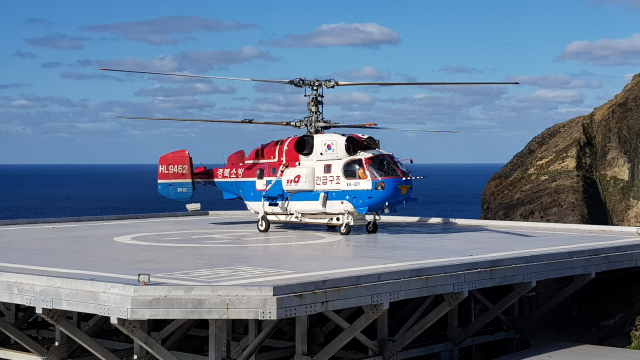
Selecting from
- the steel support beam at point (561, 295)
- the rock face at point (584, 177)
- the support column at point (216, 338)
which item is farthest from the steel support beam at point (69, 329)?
the rock face at point (584, 177)

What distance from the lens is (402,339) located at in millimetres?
20000

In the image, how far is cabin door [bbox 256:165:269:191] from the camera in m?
29.8

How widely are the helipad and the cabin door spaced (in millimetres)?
1722

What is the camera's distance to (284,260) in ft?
67.5

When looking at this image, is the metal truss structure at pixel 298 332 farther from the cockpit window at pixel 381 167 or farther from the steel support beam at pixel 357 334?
the cockpit window at pixel 381 167

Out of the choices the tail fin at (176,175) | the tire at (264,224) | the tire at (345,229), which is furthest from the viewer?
the tail fin at (176,175)

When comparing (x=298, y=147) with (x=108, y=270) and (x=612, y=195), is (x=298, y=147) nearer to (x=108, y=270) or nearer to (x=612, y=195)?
(x=108, y=270)

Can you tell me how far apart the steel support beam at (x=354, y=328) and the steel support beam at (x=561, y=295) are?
812 cm

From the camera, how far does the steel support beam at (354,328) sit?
17406 mm

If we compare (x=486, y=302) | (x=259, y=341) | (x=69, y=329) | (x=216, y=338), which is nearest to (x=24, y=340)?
(x=69, y=329)

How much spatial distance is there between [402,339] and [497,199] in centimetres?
3387

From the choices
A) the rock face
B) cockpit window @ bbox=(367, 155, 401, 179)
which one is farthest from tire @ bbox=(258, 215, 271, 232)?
the rock face

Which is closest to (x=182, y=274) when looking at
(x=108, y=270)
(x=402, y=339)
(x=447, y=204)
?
(x=108, y=270)

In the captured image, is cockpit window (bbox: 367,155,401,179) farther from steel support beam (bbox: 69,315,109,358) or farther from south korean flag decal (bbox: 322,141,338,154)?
steel support beam (bbox: 69,315,109,358)
